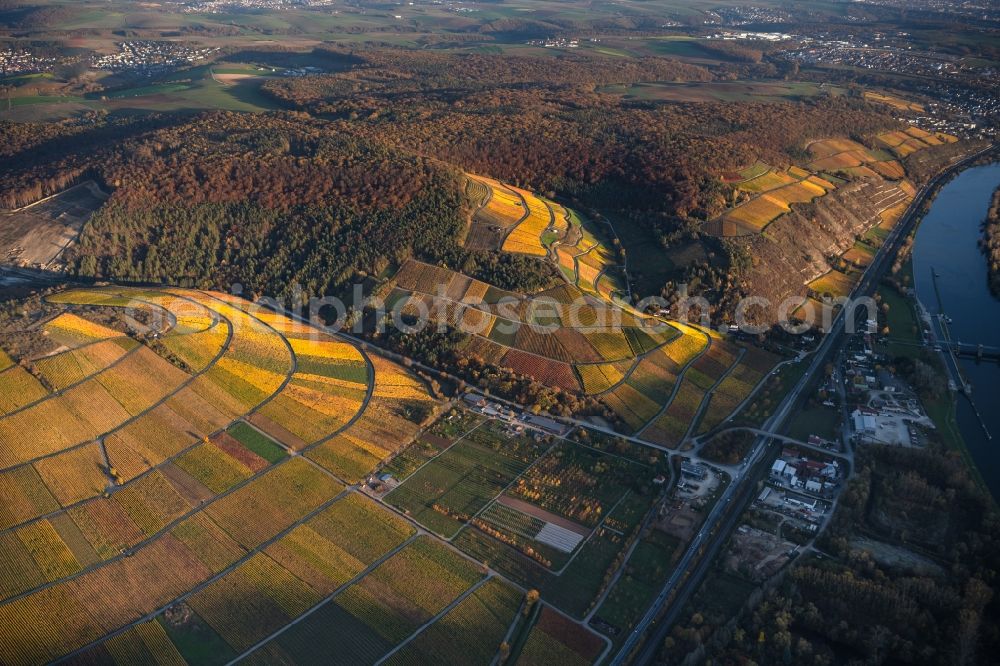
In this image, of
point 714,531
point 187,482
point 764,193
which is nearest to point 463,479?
point 714,531

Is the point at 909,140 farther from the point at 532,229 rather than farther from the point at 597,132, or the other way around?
the point at 532,229

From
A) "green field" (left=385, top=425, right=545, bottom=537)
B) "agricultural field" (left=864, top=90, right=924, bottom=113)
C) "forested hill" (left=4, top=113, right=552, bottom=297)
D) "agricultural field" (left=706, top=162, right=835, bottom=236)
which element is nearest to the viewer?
"green field" (left=385, top=425, right=545, bottom=537)

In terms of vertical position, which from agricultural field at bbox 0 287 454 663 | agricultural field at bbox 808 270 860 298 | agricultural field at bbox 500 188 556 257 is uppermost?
agricultural field at bbox 500 188 556 257

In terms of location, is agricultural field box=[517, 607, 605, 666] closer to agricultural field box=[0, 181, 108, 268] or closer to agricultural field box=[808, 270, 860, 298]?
agricultural field box=[808, 270, 860, 298]

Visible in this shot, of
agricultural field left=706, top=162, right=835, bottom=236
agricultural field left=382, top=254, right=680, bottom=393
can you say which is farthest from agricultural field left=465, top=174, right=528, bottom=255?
agricultural field left=706, top=162, right=835, bottom=236

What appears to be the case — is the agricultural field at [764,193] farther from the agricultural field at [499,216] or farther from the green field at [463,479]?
the green field at [463,479]

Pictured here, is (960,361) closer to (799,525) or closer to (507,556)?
(799,525)

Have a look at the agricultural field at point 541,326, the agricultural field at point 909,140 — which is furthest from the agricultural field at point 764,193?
the agricultural field at point 909,140

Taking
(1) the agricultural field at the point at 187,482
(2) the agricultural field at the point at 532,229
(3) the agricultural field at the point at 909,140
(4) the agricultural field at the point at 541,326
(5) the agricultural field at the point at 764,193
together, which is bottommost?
(1) the agricultural field at the point at 187,482

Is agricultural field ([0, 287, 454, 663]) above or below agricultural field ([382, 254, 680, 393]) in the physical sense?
below
